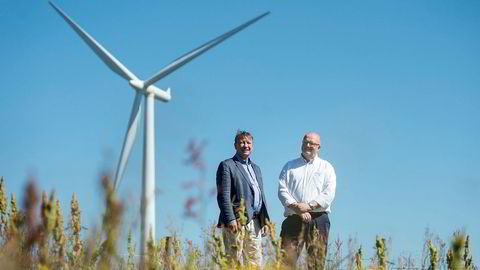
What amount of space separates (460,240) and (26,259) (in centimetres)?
243

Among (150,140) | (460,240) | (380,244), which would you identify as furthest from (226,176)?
(460,240)

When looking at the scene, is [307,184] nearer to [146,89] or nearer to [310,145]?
[310,145]

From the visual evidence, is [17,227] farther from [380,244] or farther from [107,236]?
[380,244]

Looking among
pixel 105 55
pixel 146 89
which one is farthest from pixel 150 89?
pixel 105 55

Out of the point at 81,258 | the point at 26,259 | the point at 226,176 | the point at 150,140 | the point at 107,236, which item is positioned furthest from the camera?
the point at 150,140

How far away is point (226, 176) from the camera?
29.4 ft

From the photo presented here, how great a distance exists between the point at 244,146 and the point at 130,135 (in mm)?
2087

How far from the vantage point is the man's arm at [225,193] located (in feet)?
28.6

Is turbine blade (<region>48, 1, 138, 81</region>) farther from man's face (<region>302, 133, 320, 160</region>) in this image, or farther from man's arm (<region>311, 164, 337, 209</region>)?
man's arm (<region>311, 164, 337, 209</region>)

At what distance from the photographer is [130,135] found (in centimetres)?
1019

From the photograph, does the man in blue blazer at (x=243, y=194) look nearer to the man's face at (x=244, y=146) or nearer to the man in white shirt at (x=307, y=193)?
the man's face at (x=244, y=146)

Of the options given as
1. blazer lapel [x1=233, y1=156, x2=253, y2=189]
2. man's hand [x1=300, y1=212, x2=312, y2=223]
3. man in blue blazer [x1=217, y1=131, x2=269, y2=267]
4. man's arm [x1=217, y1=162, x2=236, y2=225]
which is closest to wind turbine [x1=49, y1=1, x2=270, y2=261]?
man's arm [x1=217, y1=162, x2=236, y2=225]

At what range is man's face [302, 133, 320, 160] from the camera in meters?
9.48

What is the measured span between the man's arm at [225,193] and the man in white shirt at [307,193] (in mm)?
856
